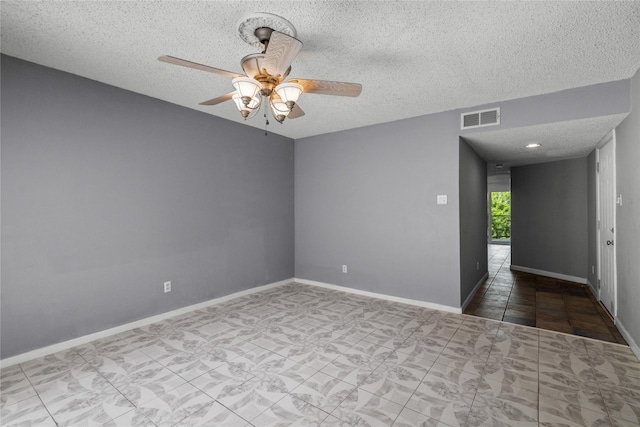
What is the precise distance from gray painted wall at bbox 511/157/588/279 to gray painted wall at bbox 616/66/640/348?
8.26 ft

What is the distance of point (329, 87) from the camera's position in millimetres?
2045

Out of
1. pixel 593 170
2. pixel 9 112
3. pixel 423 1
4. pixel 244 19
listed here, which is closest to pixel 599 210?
pixel 593 170

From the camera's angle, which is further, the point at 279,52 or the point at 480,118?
the point at 480,118

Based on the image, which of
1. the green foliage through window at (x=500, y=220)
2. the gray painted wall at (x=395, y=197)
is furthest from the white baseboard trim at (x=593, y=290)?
the green foliage through window at (x=500, y=220)

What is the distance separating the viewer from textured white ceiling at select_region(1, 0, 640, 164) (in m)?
1.92

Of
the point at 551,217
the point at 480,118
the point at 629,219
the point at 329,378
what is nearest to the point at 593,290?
the point at 551,217

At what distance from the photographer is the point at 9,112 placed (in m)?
2.52

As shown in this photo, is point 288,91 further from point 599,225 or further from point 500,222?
point 500,222

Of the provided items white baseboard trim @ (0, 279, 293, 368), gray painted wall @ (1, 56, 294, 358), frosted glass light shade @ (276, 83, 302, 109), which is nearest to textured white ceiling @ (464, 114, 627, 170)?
frosted glass light shade @ (276, 83, 302, 109)

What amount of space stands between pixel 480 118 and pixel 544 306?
264cm

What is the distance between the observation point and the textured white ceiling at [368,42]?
75.4 inches

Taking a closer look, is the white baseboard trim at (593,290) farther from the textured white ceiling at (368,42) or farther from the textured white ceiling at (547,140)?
the textured white ceiling at (368,42)

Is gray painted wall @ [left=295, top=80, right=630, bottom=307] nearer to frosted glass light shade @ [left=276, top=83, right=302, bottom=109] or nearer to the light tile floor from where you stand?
the light tile floor

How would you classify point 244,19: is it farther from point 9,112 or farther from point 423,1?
point 9,112
